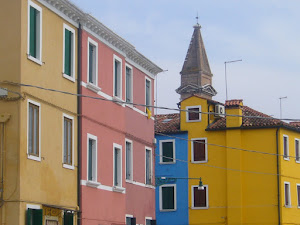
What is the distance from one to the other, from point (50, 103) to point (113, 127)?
540 centimetres

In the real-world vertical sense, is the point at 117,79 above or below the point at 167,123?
below

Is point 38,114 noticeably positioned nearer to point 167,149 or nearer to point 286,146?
point 286,146

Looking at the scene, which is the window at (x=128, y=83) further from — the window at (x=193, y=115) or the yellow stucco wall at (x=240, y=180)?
the window at (x=193, y=115)

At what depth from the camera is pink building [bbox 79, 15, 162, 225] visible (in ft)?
88.6

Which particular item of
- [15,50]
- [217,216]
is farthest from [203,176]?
[15,50]

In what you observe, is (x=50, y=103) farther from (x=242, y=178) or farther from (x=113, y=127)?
(x=242, y=178)

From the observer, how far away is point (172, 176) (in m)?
50.7

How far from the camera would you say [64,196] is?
24938 mm

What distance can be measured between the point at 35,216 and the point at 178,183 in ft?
95.8

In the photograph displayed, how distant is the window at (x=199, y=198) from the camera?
165ft

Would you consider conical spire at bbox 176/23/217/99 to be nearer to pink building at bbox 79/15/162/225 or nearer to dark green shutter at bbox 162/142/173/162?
dark green shutter at bbox 162/142/173/162

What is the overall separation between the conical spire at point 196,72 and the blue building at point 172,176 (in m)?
30.2

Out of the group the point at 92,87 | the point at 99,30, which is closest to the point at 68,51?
the point at 92,87

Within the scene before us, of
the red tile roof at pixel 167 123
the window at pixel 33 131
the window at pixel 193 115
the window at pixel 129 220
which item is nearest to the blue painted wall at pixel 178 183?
the red tile roof at pixel 167 123
